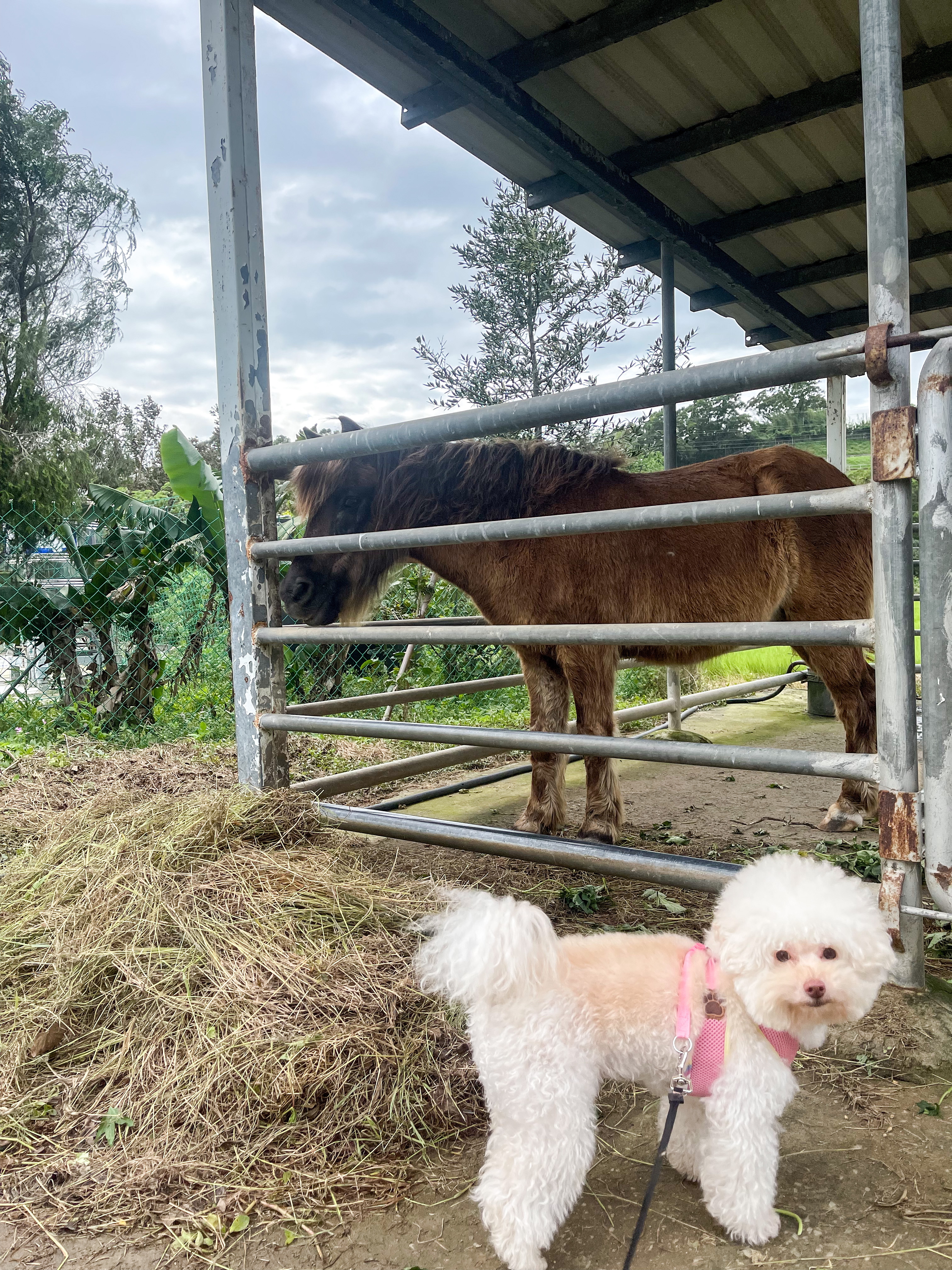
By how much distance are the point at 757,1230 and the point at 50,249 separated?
101 ft

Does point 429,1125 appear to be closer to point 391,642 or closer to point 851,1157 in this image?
point 851,1157

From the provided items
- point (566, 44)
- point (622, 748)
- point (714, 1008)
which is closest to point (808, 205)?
point (566, 44)

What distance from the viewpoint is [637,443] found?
13719mm

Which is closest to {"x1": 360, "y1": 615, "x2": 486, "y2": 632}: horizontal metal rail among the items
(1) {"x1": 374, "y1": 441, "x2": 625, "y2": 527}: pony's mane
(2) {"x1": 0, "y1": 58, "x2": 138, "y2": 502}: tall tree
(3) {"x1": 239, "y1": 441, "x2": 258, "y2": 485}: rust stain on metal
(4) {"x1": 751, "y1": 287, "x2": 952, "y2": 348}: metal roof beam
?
(1) {"x1": 374, "y1": 441, "x2": 625, "y2": 527}: pony's mane

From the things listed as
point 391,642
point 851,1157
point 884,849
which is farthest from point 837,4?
point 851,1157

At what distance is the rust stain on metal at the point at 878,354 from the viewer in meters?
1.55

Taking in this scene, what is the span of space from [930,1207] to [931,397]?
1.38 meters

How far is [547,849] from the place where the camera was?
85.6 inches

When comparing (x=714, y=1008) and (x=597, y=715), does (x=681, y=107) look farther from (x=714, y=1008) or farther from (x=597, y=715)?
(x=714, y=1008)

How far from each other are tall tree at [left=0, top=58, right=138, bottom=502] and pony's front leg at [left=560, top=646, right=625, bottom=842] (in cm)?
2363

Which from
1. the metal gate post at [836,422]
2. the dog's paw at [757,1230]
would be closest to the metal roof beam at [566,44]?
→ the metal gate post at [836,422]

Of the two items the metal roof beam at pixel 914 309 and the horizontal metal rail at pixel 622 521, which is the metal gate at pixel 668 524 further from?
the metal roof beam at pixel 914 309

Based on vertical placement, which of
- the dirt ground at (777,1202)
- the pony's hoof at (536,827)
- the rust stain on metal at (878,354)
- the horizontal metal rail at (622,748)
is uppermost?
the rust stain on metal at (878,354)

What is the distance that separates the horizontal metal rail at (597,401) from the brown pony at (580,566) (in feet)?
2.76
